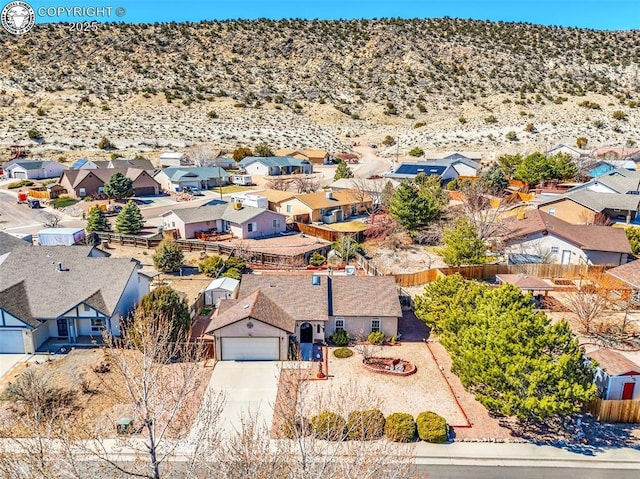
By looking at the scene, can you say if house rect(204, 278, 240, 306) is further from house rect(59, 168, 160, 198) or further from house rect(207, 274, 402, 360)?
house rect(59, 168, 160, 198)

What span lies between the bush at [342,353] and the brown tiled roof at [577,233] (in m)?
21.6

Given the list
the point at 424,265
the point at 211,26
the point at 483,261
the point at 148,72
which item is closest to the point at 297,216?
the point at 424,265

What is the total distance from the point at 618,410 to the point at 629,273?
54.6 ft

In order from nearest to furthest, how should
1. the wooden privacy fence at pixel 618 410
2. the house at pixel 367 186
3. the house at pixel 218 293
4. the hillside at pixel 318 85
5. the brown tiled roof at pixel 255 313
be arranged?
the wooden privacy fence at pixel 618 410 → the brown tiled roof at pixel 255 313 → the house at pixel 218 293 → the house at pixel 367 186 → the hillside at pixel 318 85

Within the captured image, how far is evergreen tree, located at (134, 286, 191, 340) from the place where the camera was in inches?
1075

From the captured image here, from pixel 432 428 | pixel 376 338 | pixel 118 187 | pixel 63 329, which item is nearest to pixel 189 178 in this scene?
pixel 118 187

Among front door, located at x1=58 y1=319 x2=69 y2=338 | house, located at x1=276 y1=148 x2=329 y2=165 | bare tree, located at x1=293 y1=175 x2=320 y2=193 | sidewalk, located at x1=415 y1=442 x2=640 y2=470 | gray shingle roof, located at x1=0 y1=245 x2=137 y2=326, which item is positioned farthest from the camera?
house, located at x1=276 y1=148 x2=329 y2=165

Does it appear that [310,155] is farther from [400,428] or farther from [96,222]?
[400,428]

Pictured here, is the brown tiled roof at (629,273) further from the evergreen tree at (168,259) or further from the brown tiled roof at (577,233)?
the evergreen tree at (168,259)

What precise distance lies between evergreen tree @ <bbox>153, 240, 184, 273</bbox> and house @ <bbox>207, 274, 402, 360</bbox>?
37.9 feet

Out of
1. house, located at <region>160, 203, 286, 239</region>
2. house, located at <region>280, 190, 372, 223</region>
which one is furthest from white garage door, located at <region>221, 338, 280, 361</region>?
house, located at <region>280, 190, 372, 223</region>

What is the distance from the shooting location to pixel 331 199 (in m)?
61.0

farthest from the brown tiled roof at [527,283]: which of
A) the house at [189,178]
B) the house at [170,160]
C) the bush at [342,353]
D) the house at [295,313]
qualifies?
the house at [170,160]

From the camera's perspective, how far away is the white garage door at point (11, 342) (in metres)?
28.8
